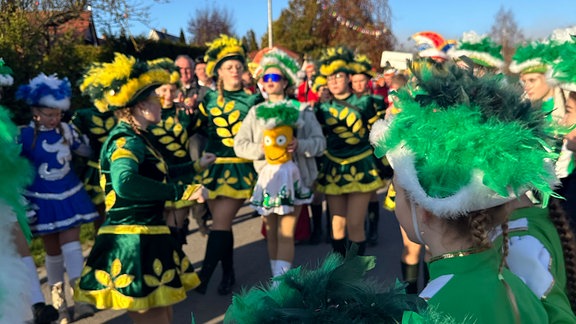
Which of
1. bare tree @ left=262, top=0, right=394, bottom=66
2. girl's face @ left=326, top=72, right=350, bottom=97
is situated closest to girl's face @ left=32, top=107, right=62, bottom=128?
girl's face @ left=326, top=72, right=350, bottom=97

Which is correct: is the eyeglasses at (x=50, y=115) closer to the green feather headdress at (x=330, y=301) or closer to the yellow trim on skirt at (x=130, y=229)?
the yellow trim on skirt at (x=130, y=229)

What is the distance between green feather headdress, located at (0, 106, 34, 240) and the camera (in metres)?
1.36

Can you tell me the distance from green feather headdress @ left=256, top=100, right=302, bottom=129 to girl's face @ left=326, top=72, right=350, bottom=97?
885 millimetres

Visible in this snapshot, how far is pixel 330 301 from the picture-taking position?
97 cm

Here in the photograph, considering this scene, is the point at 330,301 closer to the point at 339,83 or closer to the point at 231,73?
the point at 231,73

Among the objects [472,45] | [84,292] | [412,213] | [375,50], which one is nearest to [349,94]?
[472,45]

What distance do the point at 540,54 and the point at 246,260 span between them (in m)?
3.50

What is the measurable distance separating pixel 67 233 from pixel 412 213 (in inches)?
128

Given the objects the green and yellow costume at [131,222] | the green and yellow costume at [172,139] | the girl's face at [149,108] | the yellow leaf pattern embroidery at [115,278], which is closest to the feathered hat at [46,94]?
the green and yellow costume at [172,139]

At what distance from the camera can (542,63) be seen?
132 inches

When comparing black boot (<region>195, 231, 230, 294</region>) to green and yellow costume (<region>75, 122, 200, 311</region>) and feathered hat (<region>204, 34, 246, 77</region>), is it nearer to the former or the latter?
green and yellow costume (<region>75, 122, 200, 311</region>)

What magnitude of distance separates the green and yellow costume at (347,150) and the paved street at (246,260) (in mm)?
763

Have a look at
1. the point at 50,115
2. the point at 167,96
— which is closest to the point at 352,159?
the point at 167,96

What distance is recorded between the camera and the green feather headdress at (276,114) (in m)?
4.07
